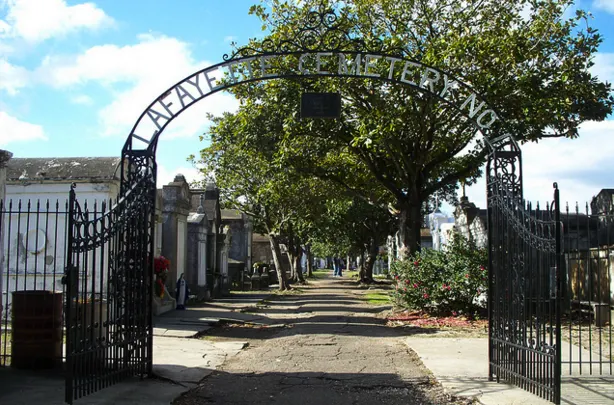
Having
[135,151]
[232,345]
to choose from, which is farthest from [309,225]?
[135,151]

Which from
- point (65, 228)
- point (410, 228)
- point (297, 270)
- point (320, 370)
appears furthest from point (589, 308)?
point (297, 270)

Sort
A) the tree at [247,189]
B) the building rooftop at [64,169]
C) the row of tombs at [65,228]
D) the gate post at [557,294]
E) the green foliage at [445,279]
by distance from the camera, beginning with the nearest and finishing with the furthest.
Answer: the gate post at [557,294]
the row of tombs at [65,228]
the building rooftop at [64,169]
the green foliage at [445,279]
the tree at [247,189]

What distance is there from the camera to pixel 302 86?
17.0m

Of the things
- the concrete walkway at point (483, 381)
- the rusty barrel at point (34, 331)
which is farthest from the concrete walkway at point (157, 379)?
the concrete walkway at point (483, 381)

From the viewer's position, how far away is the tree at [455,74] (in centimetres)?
1599

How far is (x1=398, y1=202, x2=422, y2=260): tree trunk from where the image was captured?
65.8 feet

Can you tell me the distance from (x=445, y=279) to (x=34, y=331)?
11.4 m

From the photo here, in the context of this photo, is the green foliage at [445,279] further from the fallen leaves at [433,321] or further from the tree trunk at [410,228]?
the tree trunk at [410,228]

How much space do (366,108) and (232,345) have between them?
8.61 metres

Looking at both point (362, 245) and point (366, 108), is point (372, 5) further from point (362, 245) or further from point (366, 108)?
point (362, 245)

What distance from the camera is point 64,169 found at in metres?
15.4

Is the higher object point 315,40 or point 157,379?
point 315,40

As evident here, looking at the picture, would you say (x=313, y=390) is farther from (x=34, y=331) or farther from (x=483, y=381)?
(x=34, y=331)

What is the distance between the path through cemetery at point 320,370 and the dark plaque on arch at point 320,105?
3723 millimetres
